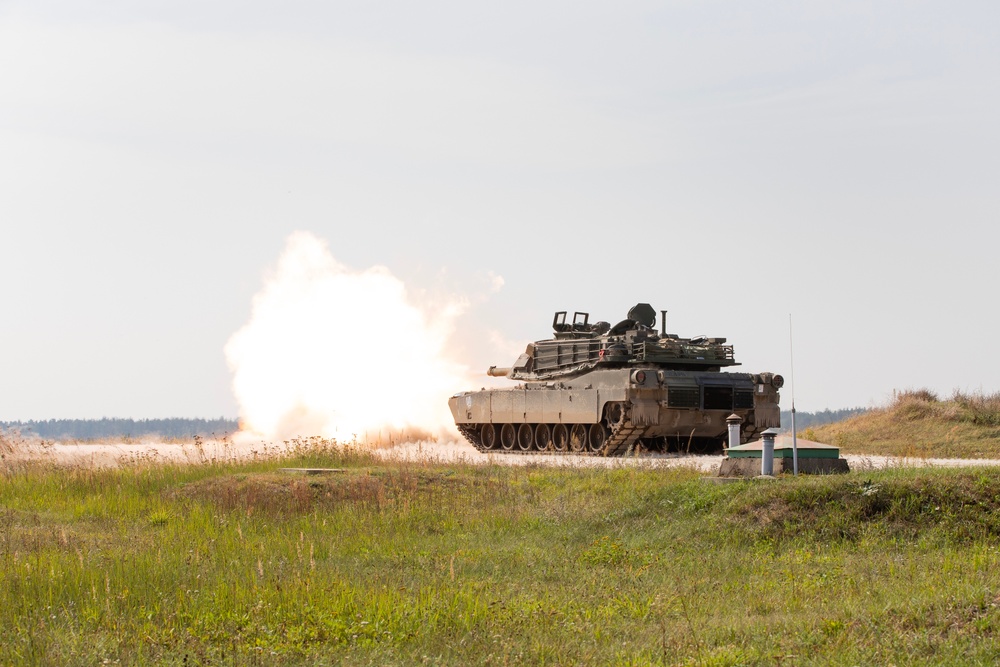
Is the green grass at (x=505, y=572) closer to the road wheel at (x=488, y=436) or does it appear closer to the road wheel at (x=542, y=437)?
the road wheel at (x=542, y=437)

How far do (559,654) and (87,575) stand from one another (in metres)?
4.38

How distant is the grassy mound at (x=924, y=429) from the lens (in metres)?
27.2

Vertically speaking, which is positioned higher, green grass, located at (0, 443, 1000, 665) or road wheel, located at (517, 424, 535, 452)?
road wheel, located at (517, 424, 535, 452)

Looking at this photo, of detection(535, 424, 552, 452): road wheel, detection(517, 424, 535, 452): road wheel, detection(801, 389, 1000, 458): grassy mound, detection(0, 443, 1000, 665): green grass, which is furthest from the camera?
detection(517, 424, 535, 452): road wheel

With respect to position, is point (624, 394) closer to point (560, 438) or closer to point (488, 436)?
point (560, 438)

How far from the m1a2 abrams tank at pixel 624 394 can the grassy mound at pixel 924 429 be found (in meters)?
2.82

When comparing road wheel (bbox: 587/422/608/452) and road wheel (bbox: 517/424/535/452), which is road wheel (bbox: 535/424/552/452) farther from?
road wheel (bbox: 587/422/608/452)

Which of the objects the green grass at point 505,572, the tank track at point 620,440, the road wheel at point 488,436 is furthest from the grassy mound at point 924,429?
the green grass at point 505,572

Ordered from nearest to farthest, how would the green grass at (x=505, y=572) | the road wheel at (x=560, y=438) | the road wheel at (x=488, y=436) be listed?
the green grass at (x=505, y=572), the road wheel at (x=560, y=438), the road wheel at (x=488, y=436)

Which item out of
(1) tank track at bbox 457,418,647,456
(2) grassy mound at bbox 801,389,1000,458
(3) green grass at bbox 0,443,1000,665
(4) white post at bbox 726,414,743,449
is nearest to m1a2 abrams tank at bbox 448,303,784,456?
(1) tank track at bbox 457,418,647,456

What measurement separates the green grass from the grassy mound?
1236cm

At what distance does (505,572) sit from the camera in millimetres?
11375

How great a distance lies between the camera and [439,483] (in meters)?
18.1

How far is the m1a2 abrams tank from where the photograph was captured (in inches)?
1110
